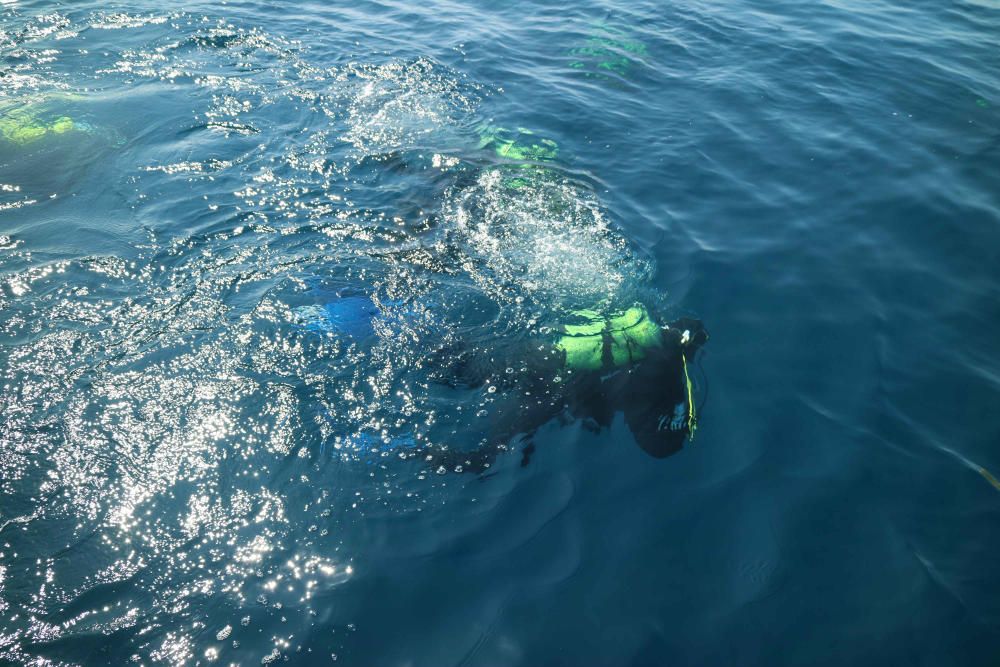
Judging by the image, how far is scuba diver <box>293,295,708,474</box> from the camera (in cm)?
433

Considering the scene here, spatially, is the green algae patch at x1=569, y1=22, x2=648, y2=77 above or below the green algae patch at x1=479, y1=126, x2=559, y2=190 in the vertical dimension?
above

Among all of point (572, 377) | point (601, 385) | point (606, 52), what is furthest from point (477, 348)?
point (606, 52)

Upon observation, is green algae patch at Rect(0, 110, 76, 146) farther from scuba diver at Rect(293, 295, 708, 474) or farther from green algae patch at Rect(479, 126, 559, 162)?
green algae patch at Rect(479, 126, 559, 162)

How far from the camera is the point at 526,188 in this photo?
22.1ft

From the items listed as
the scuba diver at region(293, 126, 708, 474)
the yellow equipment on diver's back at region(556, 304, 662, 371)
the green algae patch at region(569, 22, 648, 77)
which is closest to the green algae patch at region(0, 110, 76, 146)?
the scuba diver at region(293, 126, 708, 474)

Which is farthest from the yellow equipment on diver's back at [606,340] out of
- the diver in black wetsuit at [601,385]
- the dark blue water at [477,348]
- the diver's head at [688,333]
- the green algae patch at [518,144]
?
the green algae patch at [518,144]

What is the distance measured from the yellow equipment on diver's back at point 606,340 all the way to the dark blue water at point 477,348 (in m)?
0.27

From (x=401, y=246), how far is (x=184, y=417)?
2.69 m

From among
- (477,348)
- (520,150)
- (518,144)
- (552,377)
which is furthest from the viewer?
(518,144)

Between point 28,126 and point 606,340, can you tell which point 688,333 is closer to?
point 606,340

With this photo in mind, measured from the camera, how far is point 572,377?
4727mm

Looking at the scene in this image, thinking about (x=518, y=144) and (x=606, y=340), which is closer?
(x=606, y=340)

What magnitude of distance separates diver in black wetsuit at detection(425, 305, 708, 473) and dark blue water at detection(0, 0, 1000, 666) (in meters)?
0.10

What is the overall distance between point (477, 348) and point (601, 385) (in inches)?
45.4
